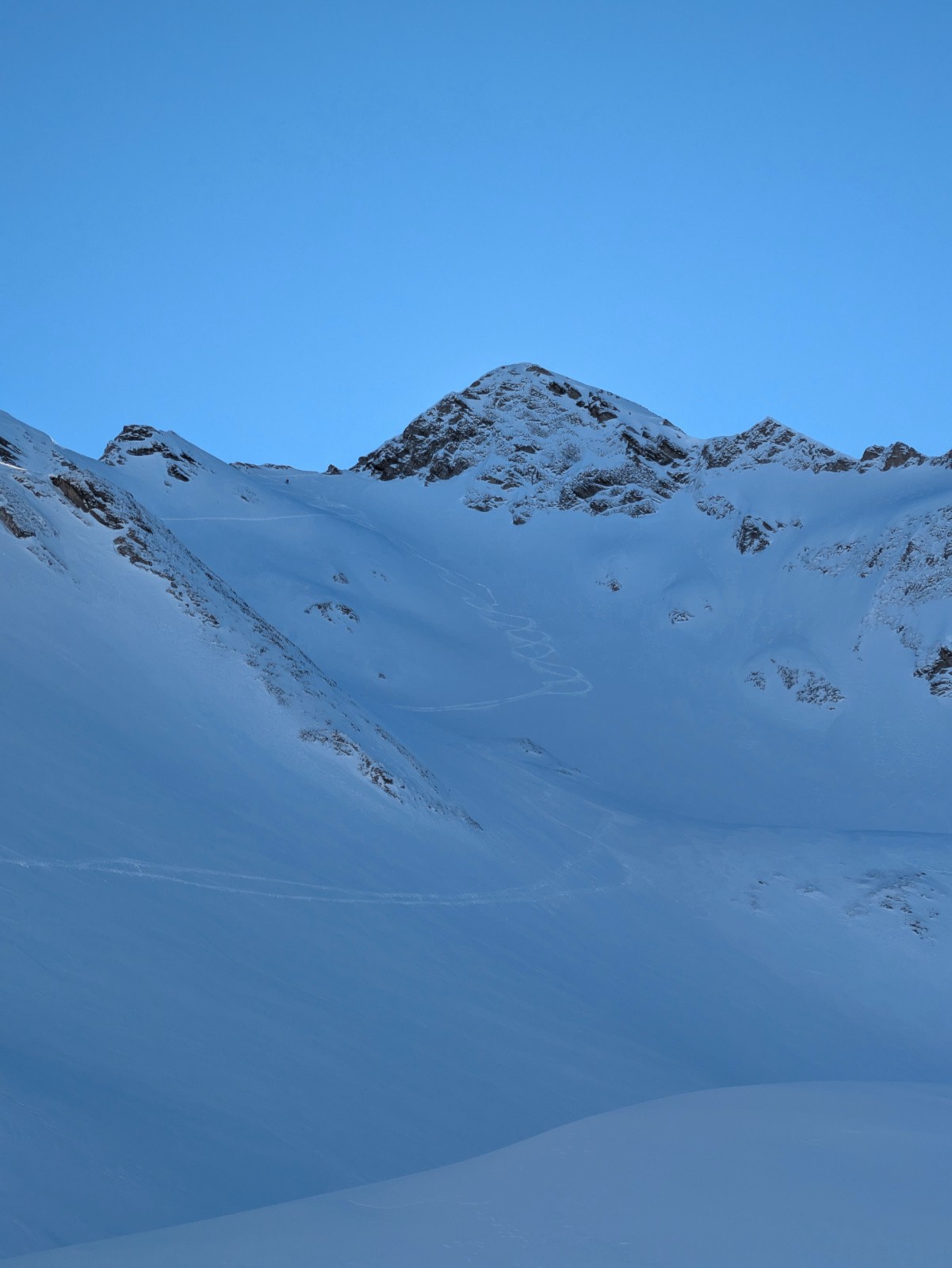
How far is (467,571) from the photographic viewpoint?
205 ft

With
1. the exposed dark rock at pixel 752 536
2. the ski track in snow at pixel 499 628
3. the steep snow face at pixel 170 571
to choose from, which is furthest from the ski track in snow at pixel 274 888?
the exposed dark rock at pixel 752 536

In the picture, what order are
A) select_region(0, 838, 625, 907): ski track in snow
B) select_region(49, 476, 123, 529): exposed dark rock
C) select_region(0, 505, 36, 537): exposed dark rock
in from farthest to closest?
select_region(49, 476, 123, 529): exposed dark rock → select_region(0, 505, 36, 537): exposed dark rock → select_region(0, 838, 625, 907): ski track in snow

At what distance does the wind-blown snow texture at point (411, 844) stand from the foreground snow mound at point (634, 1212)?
936 millimetres

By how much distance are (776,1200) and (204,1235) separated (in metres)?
4.04

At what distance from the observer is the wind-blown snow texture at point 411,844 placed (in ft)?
30.9

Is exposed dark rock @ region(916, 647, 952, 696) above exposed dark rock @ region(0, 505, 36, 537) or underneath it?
above

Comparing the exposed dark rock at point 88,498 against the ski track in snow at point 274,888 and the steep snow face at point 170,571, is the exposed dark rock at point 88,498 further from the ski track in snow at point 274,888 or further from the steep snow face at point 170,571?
the ski track in snow at point 274,888

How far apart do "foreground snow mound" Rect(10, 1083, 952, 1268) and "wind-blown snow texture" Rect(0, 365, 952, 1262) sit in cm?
94

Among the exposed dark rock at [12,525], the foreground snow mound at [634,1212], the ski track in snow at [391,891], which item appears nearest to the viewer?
the foreground snow mound at [634,1212]

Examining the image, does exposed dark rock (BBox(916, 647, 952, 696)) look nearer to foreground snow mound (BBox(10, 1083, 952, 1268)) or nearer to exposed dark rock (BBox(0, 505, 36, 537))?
exposed dark rock (BBox(0, 505, 36, 537))

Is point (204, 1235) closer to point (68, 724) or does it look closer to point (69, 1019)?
point (69, 1019)

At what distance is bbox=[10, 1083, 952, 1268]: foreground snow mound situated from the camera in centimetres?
615

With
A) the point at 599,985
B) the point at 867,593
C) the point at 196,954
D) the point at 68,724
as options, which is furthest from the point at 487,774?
the point at 867,593

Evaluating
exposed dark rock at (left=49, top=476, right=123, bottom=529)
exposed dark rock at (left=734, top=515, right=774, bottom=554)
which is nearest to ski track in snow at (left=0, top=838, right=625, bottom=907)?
exposed dark rock at (left=49, top=476, right=123, bottom=529)
